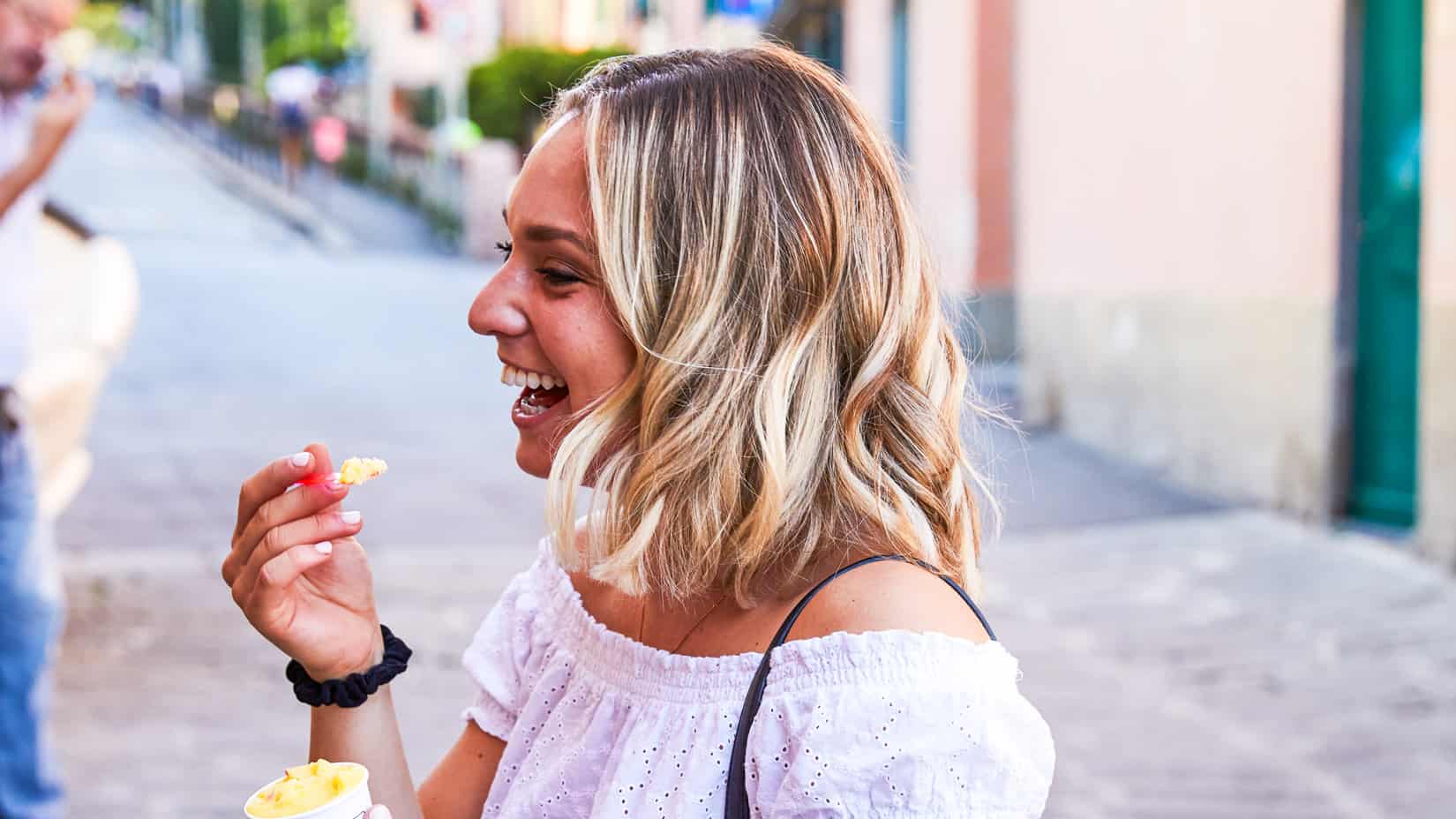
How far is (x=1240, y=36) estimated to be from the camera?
26.1 feet

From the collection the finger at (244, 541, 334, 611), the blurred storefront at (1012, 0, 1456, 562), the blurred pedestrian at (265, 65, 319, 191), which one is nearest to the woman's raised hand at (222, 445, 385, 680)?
the finger at (244, 541, 334, 611)

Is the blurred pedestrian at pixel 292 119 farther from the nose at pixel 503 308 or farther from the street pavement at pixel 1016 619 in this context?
the nose at pixel 503 308

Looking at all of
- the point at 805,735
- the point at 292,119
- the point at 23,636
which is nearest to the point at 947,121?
the point at 23,636

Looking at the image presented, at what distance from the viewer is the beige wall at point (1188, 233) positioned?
24.5 feet

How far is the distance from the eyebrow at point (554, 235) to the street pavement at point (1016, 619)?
114 inches

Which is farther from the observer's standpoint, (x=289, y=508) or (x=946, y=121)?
(x=946, y=121)

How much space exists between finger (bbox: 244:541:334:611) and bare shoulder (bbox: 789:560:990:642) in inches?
18.7

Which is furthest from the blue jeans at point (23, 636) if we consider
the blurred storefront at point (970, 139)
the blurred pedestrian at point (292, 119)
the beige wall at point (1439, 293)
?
the blurred pedestrian at point (292, 119)

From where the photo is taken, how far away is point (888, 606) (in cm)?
150

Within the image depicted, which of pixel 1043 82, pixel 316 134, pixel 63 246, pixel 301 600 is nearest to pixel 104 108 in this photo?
pixel 316 134

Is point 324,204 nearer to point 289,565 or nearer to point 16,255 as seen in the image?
point 16,255

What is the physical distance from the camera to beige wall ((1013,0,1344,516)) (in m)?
7.46

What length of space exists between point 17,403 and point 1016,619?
11.8 feet

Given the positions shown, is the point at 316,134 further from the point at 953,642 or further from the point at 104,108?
the point at 953,642
